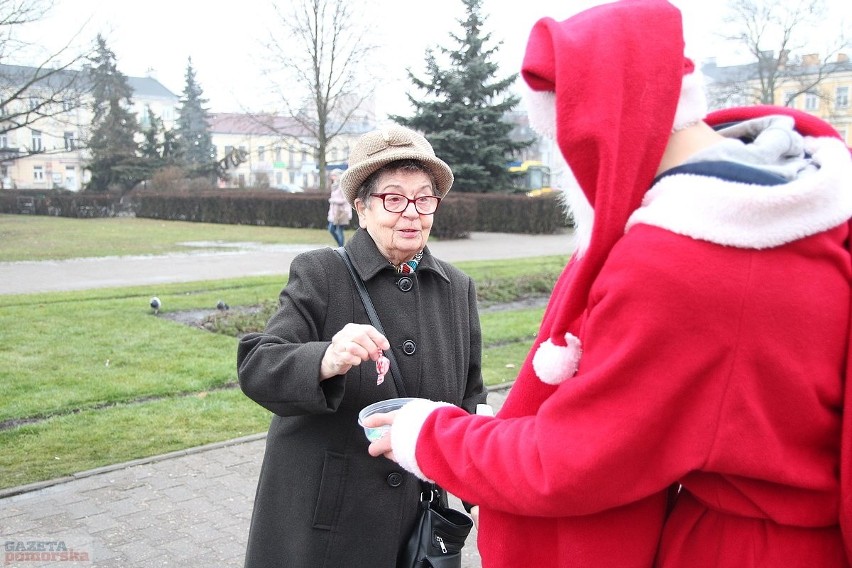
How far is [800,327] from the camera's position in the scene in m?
1.26

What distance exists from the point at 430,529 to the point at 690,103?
155cm

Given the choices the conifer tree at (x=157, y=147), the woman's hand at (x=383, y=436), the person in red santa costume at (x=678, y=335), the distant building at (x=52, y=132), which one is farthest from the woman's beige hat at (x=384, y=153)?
the conifer tree at (x=157, y=147)

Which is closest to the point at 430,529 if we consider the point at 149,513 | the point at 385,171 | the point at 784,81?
the point at 385,171

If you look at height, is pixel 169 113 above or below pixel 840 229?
above

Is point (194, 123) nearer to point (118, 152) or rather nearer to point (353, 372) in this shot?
point (118, 152)

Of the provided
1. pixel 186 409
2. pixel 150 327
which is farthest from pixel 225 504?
pixel 150 327

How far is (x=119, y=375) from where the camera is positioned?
728 centimetres

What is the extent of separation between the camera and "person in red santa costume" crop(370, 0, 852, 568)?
1229mm

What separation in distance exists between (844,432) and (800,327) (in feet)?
0.66

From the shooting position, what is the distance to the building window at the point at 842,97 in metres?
56.7

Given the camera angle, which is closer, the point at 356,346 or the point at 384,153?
the point at 356,346

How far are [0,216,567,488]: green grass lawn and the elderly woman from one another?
11.0ft

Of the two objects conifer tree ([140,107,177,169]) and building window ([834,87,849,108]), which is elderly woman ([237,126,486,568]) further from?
building window ([834,87,849,108])

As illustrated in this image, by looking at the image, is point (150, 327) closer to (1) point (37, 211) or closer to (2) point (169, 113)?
(1) point (37, 211)
